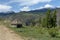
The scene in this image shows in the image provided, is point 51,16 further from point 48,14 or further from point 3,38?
point 3,38

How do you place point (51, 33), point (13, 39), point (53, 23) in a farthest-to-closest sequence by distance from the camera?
point (53, 23), point (51, 33), point (13, 39)

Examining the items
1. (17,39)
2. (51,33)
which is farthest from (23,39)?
(51,33)

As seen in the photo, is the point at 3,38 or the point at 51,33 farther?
the point at 51,33

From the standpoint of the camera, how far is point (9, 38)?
13367 millimetres

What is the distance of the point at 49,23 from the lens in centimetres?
6638

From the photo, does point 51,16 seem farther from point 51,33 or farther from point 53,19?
point 51,33

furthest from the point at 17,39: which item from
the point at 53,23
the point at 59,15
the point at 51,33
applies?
the point at 59,15

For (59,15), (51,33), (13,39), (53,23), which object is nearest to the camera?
(13,39)

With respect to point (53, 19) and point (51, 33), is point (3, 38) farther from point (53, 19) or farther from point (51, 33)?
point (53, 19)

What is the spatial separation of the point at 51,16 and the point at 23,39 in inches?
2202

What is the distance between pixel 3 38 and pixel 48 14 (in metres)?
55.7

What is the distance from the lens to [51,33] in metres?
19.8

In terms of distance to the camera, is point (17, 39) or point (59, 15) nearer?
point (17, 39)

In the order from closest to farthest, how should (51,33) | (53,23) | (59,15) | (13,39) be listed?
(13,39) < (51,33) < (53,23) < (59,15)
